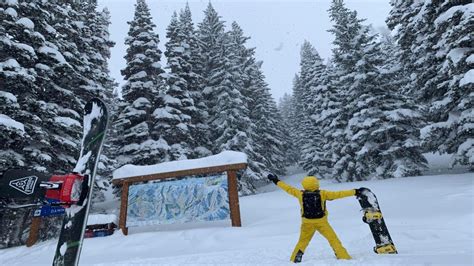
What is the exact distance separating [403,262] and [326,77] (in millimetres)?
24929

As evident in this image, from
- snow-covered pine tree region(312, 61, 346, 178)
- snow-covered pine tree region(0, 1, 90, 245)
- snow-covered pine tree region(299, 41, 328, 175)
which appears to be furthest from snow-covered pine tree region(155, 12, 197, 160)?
snow-covered pine tree region(299, 41, 328, 175)

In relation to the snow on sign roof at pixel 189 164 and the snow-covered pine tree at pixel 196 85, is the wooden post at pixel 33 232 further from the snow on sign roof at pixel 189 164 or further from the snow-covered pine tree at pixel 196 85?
the snow-covered pine tree at pixel 196 85

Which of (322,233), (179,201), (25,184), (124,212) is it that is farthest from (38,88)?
(322,233)

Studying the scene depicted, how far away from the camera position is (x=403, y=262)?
14.9 feet

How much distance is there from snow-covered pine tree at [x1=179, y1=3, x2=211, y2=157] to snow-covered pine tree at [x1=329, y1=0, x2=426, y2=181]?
977 centimetres

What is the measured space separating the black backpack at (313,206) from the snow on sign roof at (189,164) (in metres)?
3.49

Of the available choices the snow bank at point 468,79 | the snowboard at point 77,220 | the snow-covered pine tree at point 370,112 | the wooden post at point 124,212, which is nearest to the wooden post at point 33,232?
the wooden post at point 124,212

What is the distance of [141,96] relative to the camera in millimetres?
20906

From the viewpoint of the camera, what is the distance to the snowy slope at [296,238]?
5568mm

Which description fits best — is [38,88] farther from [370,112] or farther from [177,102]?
[370,112]

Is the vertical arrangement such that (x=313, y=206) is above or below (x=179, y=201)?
below

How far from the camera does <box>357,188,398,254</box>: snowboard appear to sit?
5521mm

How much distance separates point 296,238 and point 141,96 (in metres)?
16.0

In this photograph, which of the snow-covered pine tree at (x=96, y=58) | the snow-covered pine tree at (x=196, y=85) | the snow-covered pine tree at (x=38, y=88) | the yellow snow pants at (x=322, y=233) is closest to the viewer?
the yellow snow pants at (x=322, y=233)
